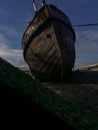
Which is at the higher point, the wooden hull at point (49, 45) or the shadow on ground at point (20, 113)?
the wooden hull at point (49, 45)

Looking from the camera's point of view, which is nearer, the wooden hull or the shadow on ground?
the shadow on ground

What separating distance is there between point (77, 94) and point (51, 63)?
3987 millimetres

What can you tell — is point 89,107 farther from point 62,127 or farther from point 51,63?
point 51,63

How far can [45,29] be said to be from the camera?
9.88 metres

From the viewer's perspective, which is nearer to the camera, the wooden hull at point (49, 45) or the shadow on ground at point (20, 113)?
the shadow on ground at point (20, 113)

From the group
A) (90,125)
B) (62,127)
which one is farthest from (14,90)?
(90,125)

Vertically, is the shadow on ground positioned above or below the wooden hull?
below

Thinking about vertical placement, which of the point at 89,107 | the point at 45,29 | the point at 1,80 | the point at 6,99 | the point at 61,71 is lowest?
the point at 89,107

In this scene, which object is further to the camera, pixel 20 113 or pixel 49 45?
pixel 49 45

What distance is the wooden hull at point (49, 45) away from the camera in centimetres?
959

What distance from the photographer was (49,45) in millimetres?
9727

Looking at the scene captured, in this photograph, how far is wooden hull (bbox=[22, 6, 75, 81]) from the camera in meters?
9.59

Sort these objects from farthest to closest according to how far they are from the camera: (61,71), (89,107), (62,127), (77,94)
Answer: (61,71) → (77,94) → (89,107) → (62,127)

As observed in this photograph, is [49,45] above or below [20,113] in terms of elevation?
above
